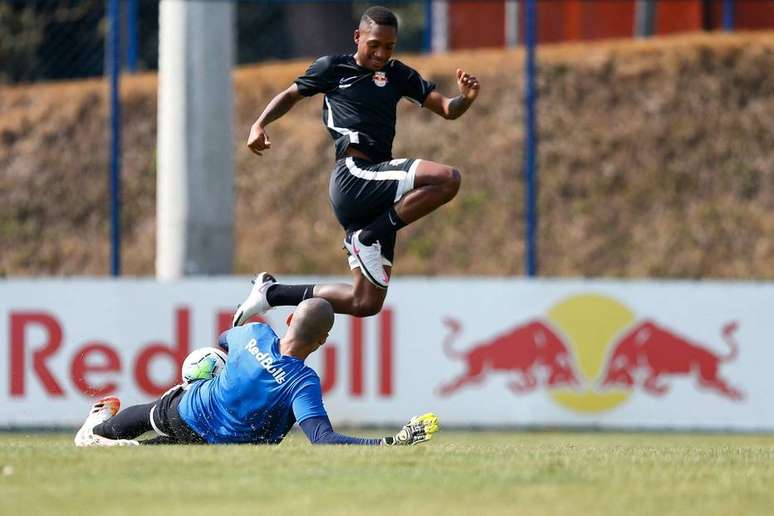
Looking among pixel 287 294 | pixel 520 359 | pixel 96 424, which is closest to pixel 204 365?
pixel 96 424

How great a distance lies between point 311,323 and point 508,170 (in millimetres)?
13410

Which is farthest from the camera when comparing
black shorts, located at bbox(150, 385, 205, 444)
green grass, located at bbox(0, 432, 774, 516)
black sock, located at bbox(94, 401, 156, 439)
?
black sock, located at bbox(94, 401, 156, 439)

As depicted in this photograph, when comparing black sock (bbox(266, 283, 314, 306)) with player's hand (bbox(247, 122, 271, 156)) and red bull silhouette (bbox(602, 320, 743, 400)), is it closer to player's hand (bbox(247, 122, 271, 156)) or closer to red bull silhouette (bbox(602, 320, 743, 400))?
player's hand (bbox(247, 122, 271, 156))

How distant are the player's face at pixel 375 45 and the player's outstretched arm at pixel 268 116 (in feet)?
1.63

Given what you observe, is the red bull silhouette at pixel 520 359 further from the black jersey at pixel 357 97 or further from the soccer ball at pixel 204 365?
the soccer ball at pixel 204 365

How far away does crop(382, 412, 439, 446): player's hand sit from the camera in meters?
8.78

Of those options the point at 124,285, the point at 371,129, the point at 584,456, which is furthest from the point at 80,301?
the point at 584,456

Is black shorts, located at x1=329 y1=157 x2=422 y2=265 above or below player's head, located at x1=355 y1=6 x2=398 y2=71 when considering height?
below

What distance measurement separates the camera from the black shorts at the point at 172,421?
9.38 meters

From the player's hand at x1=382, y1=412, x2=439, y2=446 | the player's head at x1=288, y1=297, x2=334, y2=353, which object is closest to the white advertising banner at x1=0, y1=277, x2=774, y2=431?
the player's head at x1=288, y1=297, x2=334, y2=353

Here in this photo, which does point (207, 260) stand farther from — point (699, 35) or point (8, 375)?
point (699, 35)

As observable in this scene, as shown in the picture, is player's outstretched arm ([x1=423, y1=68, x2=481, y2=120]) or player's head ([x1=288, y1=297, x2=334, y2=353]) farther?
player's outstretched arm ([x1=423, y1=68, x2=481, y2=120])

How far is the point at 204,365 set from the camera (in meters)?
9.60

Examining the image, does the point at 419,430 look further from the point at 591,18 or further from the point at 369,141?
the point at 591,18
